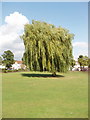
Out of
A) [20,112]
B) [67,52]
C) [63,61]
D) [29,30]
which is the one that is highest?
[29,30]

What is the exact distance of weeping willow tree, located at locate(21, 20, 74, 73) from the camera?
18.5 metres

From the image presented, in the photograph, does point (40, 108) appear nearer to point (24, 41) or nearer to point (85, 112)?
point (85, 112)

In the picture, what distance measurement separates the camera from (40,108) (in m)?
5.54

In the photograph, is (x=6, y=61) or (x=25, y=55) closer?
(x=25, y=55)

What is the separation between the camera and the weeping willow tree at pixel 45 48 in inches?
730

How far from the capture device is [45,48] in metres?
19.1

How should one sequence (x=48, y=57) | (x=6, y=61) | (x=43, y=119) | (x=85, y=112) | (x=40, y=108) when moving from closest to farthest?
(x=43, y=119) → (x=85, y=112) → (x=40, y=108) → (x=48, y=57) → (x=6, y=61)

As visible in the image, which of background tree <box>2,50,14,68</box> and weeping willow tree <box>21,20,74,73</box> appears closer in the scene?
weeping willow tree <box>21,20,74,73</box>

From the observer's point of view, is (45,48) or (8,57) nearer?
(45,48)

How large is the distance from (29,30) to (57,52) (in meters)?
4.58

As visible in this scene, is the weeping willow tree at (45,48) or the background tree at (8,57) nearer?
the weeping willow tree at (45,48)

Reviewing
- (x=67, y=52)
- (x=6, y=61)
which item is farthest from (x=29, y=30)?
(x=6, y=61)

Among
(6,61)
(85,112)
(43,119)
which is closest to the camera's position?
(43,119)

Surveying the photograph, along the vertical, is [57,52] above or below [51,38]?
below
